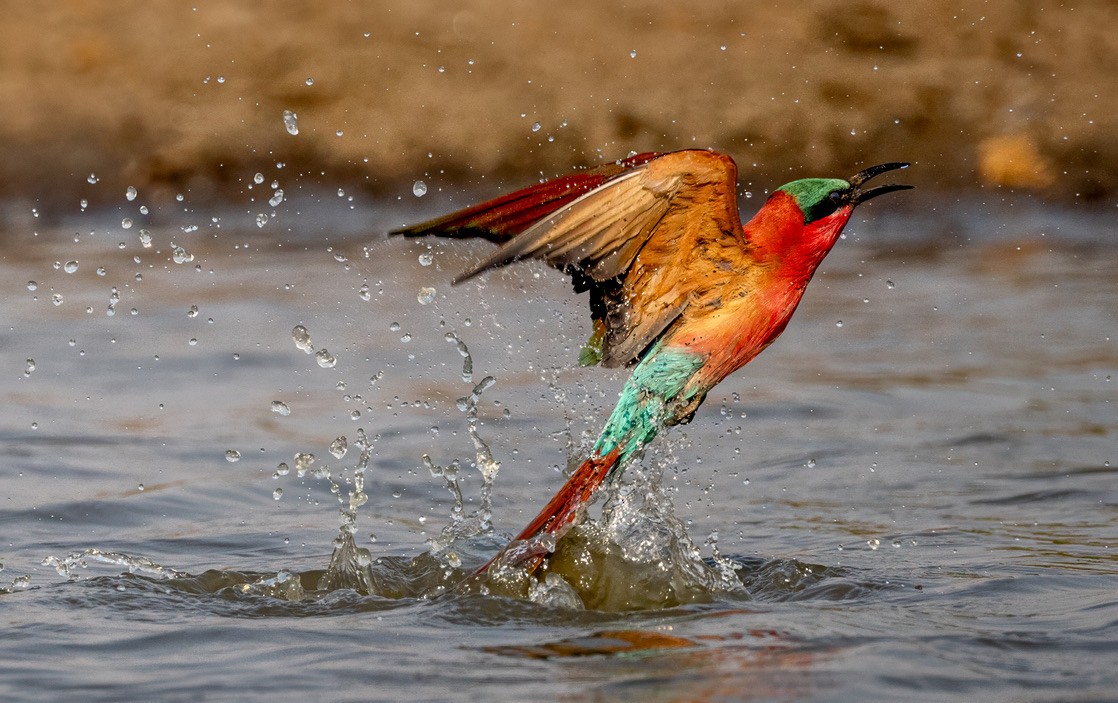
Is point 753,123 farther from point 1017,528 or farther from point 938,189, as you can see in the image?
point 1017,528

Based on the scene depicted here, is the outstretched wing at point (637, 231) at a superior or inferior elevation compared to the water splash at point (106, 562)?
superior

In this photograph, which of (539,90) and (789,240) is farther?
(539,90)

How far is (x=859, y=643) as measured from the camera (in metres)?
4.36

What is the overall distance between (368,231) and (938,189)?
14.1ft

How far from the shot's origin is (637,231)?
4773 millimetres

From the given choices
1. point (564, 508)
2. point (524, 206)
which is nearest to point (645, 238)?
point (524, 206)

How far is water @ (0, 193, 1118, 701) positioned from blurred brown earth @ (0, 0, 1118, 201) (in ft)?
5.52

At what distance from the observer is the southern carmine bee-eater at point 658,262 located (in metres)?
4.67

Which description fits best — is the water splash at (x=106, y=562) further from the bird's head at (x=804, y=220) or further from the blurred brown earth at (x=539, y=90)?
the blurred brown earth at (x=539, y=90)

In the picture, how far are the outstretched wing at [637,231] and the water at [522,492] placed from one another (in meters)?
0.35

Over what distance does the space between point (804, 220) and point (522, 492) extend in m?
2.01

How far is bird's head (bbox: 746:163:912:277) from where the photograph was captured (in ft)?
16.1

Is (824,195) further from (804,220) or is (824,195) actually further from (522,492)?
(522,492)

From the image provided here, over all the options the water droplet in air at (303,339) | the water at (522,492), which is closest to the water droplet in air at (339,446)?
the water at (522,492)
